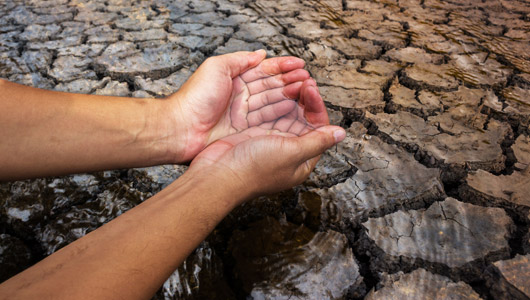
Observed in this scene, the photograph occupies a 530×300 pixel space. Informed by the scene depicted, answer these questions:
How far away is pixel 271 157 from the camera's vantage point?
112 cm

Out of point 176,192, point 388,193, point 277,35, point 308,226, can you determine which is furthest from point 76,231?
point 277,35

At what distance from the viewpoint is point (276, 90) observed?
1.37 metres

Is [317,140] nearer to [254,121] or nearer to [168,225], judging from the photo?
[254,121]

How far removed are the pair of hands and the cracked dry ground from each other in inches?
8.7

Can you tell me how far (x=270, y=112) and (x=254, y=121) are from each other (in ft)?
0.24

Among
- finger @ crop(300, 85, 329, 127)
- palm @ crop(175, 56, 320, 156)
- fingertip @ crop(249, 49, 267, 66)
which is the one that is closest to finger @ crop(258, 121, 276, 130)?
palm @ crop(175, 56, 320, 156)

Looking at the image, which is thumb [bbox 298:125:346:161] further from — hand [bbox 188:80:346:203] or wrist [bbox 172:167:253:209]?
wrist [bbox 172:167:253:209]

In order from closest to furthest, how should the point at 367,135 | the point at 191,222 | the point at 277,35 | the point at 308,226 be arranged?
the point at 191,222
the point at 308,226
the point at 367,135
the point at 277,35

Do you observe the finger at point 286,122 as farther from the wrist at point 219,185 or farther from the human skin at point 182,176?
the wrist at point 219,185

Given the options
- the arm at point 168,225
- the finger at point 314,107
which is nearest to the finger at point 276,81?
the finger at point 314,107

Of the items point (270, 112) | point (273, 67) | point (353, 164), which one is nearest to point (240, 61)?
point (273, 67)

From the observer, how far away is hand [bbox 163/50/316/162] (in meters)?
1.32

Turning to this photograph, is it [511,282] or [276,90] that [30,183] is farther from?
[511,282]

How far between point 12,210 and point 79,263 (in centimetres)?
80
